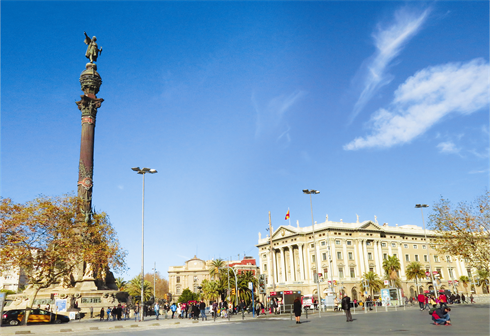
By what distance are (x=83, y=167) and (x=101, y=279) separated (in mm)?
12761

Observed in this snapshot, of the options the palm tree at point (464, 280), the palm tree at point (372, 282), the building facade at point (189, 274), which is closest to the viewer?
the palm tree at point (372, 282)

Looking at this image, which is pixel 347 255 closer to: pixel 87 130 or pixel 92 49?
pixel 87 130

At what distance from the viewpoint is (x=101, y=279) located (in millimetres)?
44719

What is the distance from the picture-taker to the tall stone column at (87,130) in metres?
45.3

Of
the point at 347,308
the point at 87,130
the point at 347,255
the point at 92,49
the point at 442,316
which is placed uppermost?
the point at 92,49

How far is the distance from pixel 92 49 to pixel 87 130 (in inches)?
486

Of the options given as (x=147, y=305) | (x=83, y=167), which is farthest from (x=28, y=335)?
(x=147, y=305)

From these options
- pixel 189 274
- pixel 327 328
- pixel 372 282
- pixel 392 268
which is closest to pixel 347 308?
pixel 327 328

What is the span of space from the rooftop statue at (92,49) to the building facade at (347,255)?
51.4m

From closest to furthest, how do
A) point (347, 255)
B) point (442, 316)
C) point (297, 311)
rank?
1. point (442, 316)
2. point (297, 311)
3. point (347, 255)

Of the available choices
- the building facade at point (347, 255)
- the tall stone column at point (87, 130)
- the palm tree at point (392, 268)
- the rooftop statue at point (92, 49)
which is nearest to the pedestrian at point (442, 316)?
the tall stone column at point (87, 130)

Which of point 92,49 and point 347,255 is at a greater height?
point 92,49

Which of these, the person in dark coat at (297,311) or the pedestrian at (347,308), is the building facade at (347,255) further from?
the person in dark coat at (297,311)

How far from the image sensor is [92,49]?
52.8 metres
